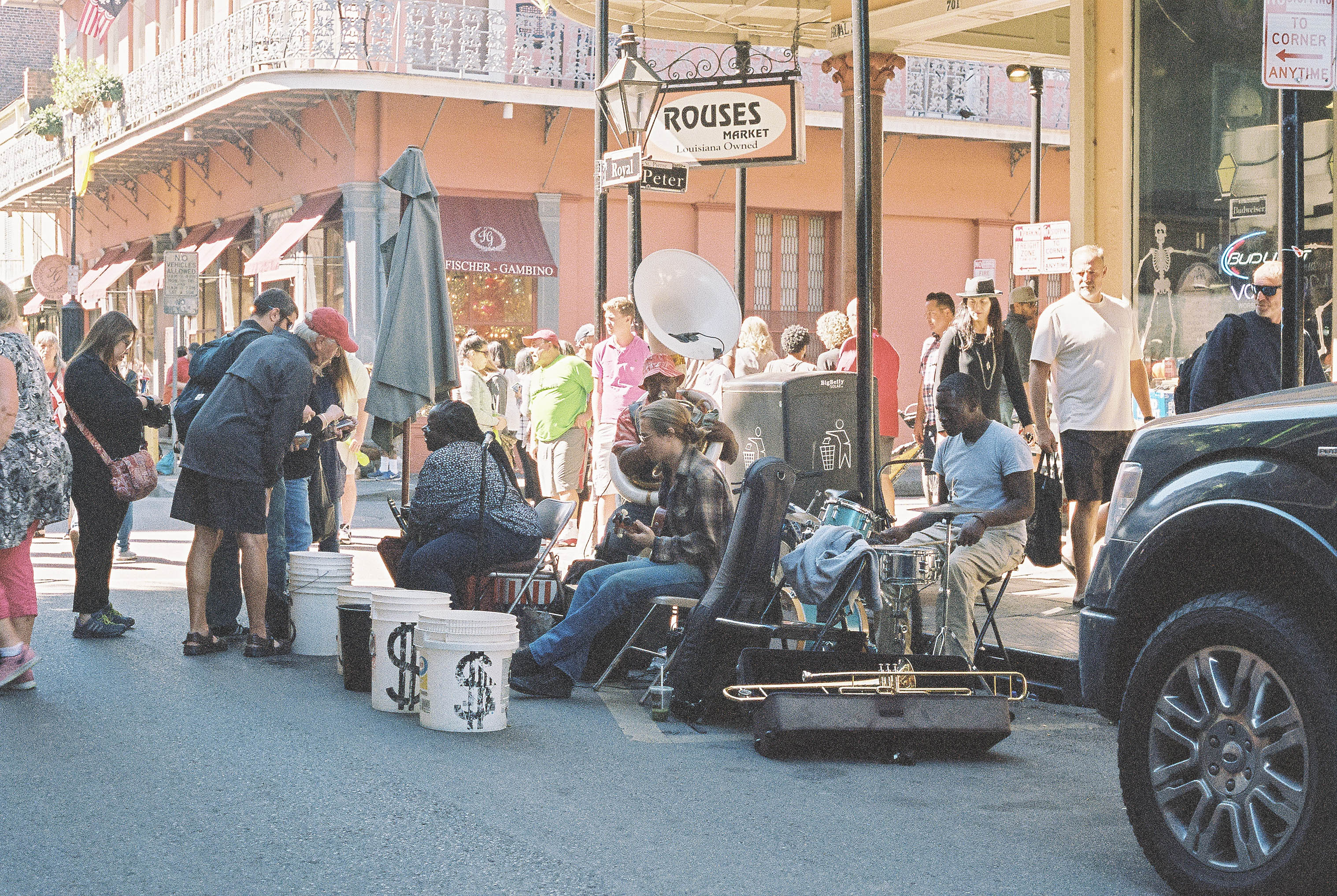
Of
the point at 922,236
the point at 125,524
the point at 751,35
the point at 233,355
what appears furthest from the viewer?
the point at 922,236

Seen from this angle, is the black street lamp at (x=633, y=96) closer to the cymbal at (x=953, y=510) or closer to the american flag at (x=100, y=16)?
the cymbal at (x=953, y=510)

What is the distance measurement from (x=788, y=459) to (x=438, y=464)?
2.51 m

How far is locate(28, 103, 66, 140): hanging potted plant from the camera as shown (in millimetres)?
34906

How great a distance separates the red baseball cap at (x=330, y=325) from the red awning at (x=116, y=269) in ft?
86.5

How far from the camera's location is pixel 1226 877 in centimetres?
433

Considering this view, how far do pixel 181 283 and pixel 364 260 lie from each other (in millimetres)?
2825

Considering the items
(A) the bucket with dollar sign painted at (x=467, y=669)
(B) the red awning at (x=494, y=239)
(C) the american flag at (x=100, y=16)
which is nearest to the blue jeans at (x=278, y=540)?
(A) the bucket with dollar sign painted at (x=467, y=669)

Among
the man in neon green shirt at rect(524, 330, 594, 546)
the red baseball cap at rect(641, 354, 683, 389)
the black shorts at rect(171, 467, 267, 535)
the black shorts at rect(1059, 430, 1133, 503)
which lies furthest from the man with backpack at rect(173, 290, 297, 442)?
the black shorts at rect(1059, 430, 1133, 503)

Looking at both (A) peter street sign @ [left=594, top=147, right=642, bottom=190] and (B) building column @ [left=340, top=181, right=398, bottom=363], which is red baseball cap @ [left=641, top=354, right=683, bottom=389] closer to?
(A) peter street sign @ [left=594, top=147, right=642, bottom=190]

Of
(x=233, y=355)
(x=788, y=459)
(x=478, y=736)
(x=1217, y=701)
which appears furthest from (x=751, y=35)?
(x=1217, y=701)

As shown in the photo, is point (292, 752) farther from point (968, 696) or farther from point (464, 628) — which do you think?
point (968, 696)

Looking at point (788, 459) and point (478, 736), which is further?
point (788, 459)

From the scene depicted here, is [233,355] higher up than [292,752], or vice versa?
[233,355]

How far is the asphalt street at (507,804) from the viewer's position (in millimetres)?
4738
